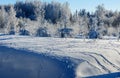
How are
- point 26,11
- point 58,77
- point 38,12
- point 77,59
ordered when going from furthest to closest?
point 26,11 < point 38,12 < point 77,59 < point 58,77

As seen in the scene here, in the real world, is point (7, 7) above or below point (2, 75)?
above

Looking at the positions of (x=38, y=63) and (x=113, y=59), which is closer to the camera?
(x=38, y=63)

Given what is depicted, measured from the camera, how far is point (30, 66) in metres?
5.58

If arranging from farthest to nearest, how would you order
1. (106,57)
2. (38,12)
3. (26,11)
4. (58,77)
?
(26,11) < (38,12) < (106,57) < (58,77)

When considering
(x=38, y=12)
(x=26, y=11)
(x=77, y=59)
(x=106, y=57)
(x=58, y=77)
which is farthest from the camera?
(x=26, y=11)

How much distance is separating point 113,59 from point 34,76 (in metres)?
1.62

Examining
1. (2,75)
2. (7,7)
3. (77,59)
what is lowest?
(2,75)

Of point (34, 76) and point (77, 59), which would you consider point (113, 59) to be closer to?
point (77, 59)

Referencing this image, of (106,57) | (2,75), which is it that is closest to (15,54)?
(2,75)

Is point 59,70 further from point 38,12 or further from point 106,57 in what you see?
point 38,12

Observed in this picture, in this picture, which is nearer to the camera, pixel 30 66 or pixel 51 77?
pixel 51 77

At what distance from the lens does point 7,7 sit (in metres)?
42.3

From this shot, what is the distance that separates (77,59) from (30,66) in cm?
86

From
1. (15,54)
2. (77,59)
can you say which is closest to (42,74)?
(77,59)
